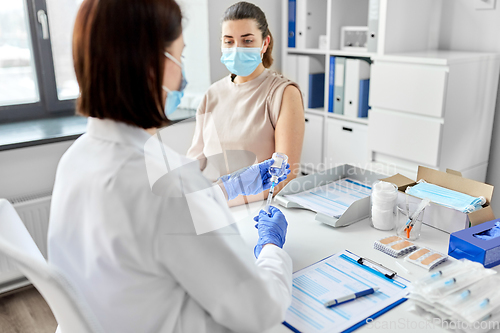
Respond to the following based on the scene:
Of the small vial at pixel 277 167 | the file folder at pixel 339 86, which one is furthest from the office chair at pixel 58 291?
the file folder at pixel 339 86

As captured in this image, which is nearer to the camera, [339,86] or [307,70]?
[339,86]

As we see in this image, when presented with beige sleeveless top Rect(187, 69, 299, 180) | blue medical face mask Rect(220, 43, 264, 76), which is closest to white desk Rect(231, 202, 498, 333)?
beige sleeveless top Rect(187, 69, 299, 180)

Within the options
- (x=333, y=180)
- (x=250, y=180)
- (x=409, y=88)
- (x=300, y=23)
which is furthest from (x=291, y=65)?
(x=250, y=180)

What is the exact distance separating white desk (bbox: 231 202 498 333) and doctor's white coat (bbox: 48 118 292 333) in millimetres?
248

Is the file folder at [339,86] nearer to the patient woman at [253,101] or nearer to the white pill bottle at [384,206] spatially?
the patient woman at [253,101]

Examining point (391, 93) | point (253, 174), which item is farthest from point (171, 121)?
point (391, 93)

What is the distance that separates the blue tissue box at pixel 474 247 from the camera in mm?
1030

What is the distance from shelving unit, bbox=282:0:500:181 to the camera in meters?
2.07

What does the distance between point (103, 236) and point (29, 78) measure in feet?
7.02

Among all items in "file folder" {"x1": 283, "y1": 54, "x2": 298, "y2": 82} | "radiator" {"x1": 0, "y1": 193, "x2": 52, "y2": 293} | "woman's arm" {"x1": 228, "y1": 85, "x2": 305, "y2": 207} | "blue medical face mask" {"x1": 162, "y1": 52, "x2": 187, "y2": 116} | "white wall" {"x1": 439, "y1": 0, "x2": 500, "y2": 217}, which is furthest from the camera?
"file folder" {"x1": 283, "y1": 54, "x2": 298, "y2": 82}

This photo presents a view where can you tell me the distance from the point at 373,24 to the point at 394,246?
1.61m

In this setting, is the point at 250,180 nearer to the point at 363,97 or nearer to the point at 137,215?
the point at 137,215

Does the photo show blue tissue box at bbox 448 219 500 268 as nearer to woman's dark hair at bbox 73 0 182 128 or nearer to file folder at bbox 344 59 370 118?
woman's dark hair at bbox 73 0 182 128

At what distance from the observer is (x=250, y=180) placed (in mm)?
1358
